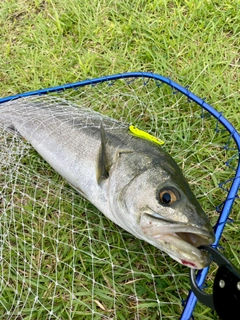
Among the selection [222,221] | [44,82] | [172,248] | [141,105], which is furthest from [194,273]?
[44,82]

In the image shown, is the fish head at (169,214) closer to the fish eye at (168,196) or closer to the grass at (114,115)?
the fish eye at (168,196)

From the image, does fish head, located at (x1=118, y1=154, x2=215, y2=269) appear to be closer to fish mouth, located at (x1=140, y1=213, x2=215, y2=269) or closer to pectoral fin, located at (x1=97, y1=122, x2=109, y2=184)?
fish mouth, located at (x1=140, y1=213, x2=215, y2=269)

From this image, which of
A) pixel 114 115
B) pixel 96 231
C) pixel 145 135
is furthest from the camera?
pixel 114 115

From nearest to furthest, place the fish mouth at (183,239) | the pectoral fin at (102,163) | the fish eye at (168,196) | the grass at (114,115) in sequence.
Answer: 1. the fish mouth at (183,239)
2. the fish eye at (168,196)
3. the pectoral fin at (102,163)
4. the grass at (114,115)

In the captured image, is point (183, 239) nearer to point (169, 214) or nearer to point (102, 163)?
point (169, 214)

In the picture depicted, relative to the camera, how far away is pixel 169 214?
2.05m

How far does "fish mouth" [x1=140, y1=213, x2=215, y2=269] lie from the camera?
1937 millimetres

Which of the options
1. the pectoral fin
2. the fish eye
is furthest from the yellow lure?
the fish eye

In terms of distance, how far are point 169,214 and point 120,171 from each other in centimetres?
53

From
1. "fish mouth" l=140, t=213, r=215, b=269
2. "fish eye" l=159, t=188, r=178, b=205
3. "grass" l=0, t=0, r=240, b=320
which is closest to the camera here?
"fish mouth" l=140, t=213, r=215, b=269

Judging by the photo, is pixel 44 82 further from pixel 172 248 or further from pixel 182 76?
pixel 172 248

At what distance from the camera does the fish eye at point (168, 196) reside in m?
2.11

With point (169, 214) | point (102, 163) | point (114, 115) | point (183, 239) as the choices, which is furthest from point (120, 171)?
point (114, 115)

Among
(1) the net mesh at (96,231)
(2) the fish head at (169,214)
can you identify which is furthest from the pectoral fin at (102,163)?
(1) the net mesh at (96,231)
